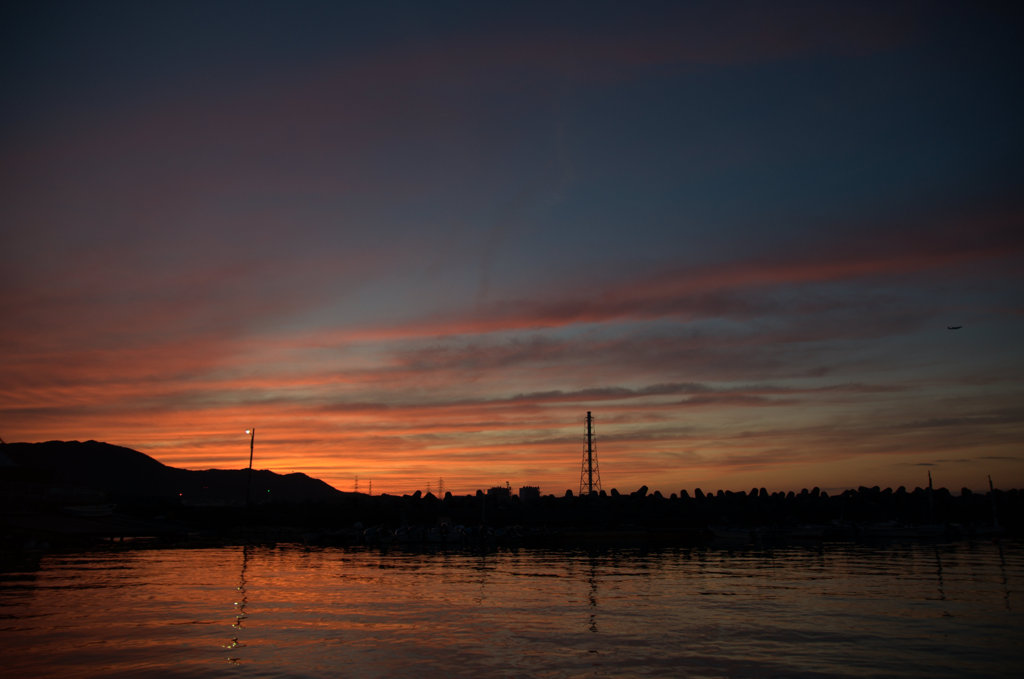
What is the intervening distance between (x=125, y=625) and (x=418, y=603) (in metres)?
12.3

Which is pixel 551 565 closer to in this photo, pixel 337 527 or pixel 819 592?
pixel 819 592

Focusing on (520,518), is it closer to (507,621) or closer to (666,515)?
(666,515)

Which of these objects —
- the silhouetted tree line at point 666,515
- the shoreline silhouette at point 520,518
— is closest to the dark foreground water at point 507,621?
the shoreline silhouette at point 520,518

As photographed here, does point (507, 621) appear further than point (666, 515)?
No

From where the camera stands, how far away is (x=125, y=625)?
82.8ft

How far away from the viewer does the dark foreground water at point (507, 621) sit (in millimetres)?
19578

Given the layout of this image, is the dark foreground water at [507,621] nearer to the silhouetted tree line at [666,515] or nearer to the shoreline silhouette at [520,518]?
A: the shoreline silhouette at [520,518]

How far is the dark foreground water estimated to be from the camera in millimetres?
19578

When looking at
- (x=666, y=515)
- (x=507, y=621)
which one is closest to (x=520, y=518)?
(x=666, y=515)

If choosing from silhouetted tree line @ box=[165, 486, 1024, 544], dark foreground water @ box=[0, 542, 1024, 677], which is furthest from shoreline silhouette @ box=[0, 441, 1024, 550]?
dark foreground water @ box=[0, 542, 1024, 677]

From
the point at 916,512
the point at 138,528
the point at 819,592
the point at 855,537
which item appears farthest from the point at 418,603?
the point at 916,512

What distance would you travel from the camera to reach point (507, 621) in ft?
88.4

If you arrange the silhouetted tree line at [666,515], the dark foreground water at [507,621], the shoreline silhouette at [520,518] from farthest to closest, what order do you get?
the silhouetted tree line at [666,515] → the shoreline silhouette at [520,518] → the dark foreground water at [507,621]

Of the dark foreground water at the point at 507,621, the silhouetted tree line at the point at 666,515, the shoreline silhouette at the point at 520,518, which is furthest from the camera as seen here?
the silhouetted tree line at the point at 666,515
